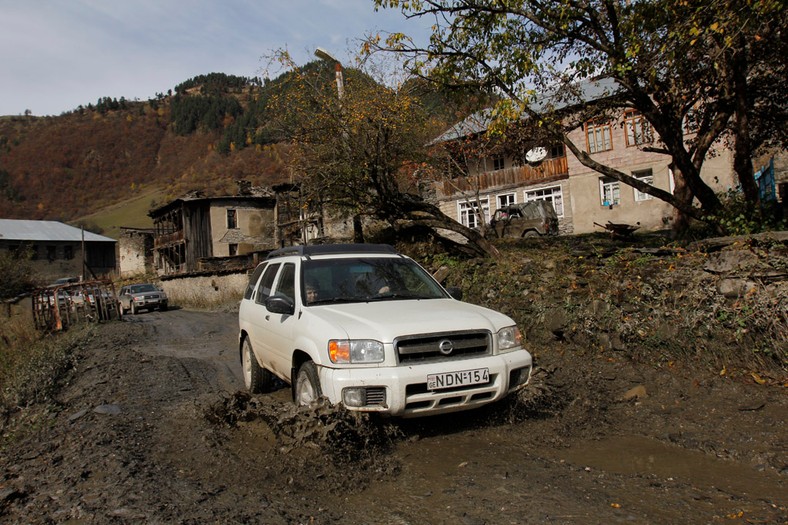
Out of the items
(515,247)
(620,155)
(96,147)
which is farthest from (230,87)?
(515,247)

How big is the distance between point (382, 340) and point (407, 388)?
0.43m

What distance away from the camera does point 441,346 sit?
4570mm

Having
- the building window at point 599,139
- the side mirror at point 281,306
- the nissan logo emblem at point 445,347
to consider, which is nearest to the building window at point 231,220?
the building window at point 599,139

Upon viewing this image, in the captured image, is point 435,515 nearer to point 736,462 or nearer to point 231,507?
point 231,507

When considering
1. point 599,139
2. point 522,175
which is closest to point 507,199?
point 522,175

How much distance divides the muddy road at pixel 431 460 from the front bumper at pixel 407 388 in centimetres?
23

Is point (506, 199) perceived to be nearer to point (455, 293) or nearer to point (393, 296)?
point (455, 293)

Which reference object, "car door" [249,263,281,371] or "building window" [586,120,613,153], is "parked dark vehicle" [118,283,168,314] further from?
"car door" [249,263,281,371]

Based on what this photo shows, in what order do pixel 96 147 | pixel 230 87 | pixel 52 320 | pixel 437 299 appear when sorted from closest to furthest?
pixel 437 299 → pixel 52 320 → pixel 96 147 → pixel 230 87

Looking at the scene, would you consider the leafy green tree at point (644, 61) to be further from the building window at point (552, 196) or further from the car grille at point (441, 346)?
the building window at point (552, 196)

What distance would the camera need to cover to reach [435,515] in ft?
11.5

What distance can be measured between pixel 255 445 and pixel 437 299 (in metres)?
2.23

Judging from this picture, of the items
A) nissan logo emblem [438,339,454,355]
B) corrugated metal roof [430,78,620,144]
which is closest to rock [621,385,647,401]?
nissan logo emblem [438,339,454,355]

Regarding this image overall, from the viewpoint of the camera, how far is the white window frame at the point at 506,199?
3297cm
